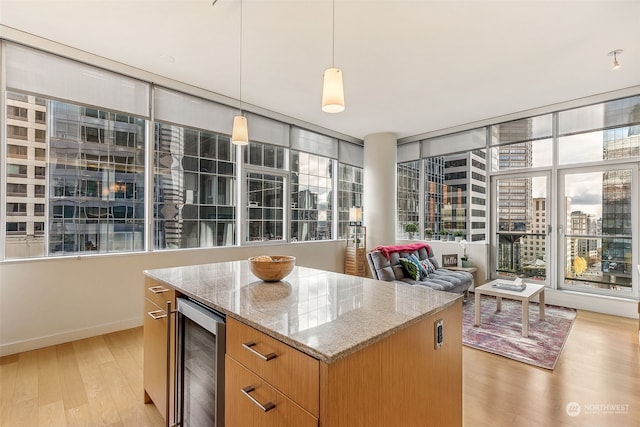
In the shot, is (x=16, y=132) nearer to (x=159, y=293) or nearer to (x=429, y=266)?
(x=159, y=293)

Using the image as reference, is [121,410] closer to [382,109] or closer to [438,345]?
[438,345]

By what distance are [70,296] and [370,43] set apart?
3893 millimetres

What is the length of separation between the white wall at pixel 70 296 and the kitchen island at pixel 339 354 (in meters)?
2.21

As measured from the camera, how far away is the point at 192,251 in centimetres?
389

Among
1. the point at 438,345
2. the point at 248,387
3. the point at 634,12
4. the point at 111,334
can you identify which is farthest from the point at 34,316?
the point at 634,12

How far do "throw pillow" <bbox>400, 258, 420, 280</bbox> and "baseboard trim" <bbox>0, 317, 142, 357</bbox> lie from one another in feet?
10.8

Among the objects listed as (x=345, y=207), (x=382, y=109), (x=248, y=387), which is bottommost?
(x=248, y=387)

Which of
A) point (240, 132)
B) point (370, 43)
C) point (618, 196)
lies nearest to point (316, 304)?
point (240, 132)

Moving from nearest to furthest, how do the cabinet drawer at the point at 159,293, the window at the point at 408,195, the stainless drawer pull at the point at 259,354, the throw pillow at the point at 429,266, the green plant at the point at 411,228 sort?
the stainless drawer pull at the point at 259,354
the cabinet drawer at the point at 159,293
the throw pillow at the point at 429,266
the green plant at the point at 411,228
the window at the point at 408,195

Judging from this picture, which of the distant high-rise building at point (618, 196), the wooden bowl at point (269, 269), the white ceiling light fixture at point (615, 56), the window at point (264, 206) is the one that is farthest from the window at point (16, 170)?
the distant high-rise building at point (618, 196)

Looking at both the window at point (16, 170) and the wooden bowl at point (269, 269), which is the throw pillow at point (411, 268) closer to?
the wooden bowl at point (269, 269)

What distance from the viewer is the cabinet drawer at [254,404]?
3.06ft

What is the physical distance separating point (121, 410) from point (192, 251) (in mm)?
2078

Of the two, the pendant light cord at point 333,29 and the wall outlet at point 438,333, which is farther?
the pendant light cord at point 333,29
